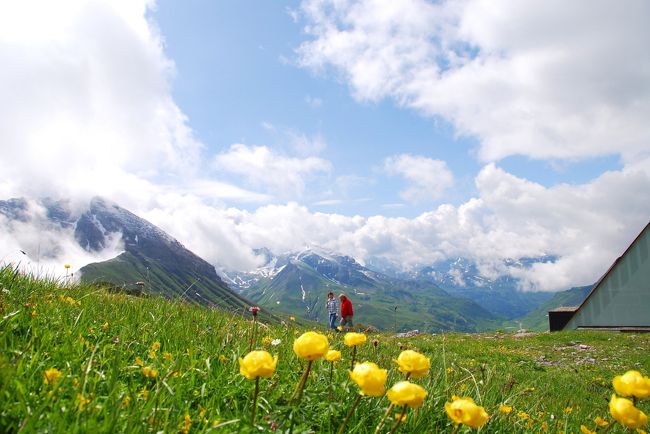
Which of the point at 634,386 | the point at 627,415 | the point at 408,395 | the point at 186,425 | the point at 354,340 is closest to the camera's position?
the point at 408,395

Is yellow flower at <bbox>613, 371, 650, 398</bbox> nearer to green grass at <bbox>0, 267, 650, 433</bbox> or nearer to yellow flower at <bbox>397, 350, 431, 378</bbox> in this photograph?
yellow flower at <bbox>397, 350, 431, 378</bbox>

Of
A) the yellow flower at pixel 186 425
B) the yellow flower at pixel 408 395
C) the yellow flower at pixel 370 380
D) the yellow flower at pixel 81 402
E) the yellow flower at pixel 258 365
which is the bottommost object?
the yellow flower at pixel 186 425

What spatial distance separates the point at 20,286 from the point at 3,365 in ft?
15.5

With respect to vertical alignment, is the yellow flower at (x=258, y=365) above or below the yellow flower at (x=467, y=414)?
above

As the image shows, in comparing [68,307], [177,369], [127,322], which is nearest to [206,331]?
[127,322]

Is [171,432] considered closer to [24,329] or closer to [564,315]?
[24,329]

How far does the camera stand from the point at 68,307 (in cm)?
537

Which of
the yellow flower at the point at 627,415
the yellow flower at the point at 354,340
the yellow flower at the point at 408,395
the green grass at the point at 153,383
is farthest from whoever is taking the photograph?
the yellow flower at the point at 354,340

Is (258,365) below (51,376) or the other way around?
the other way around

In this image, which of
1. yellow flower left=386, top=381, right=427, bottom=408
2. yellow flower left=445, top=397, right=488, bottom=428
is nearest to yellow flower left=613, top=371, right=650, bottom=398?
yellow flower left=445, top=397, right=488, bottom=428

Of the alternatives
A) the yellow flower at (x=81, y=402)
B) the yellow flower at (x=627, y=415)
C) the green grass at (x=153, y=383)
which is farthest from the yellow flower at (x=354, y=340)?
the yellow flower at (x=81, y=402)

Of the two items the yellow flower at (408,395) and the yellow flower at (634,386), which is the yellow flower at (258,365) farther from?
the yellow flower at (634,386)

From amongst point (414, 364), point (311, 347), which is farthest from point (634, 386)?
point (311, 347)

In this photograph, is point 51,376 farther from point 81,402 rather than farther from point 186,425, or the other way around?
point 186,425
